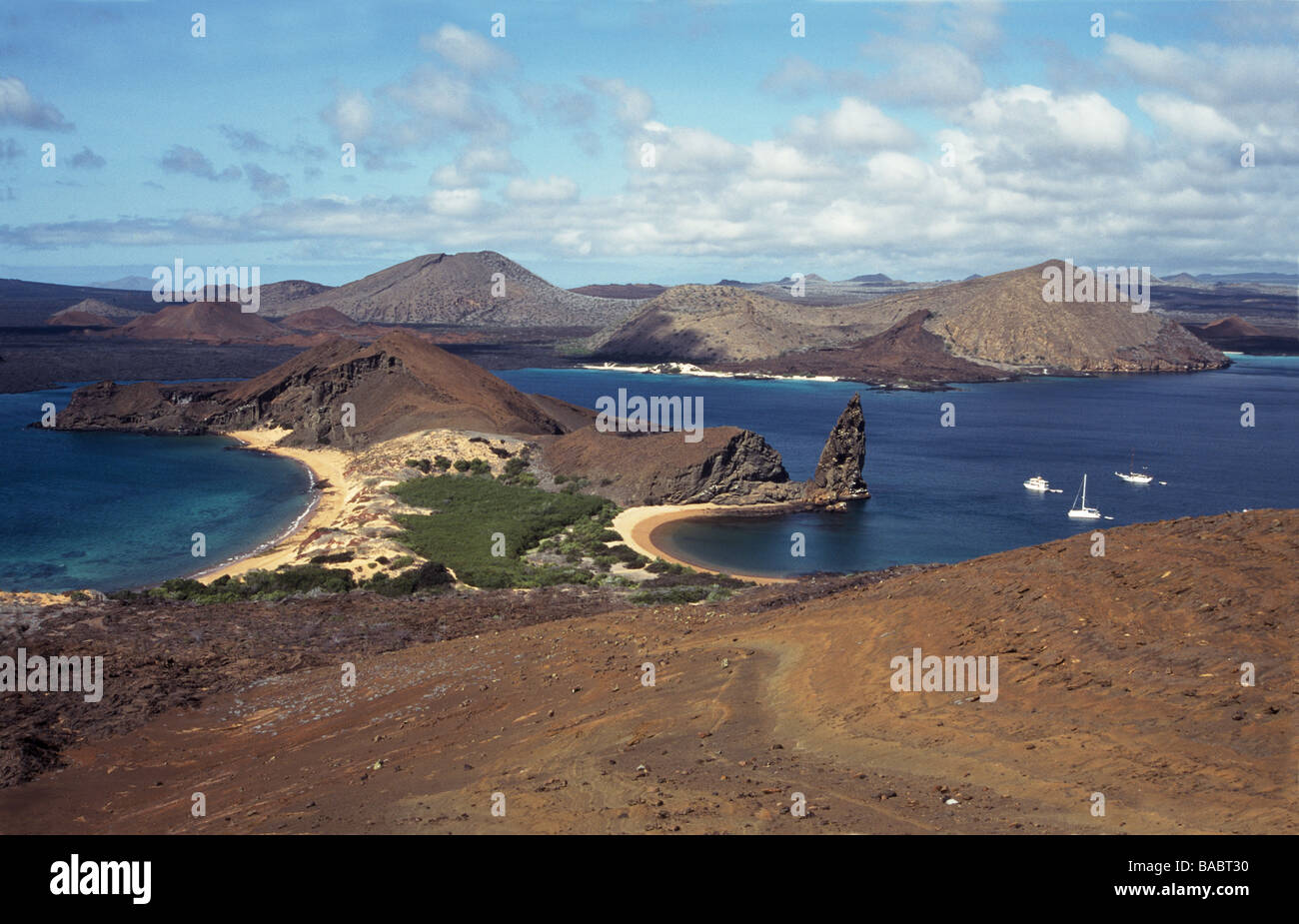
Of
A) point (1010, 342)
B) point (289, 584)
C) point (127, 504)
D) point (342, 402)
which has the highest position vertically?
point (1010, 342)

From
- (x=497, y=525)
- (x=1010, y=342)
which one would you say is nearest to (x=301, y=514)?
(x=497, y=525)

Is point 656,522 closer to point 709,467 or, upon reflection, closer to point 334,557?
point 709,467

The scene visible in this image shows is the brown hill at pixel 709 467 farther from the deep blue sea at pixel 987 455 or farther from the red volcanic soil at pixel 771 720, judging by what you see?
the red volcanic soil at pixel 771 720

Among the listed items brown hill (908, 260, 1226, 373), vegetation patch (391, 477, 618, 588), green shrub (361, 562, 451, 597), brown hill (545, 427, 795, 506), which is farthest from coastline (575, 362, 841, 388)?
green shrub (361, 562, 451, 597)

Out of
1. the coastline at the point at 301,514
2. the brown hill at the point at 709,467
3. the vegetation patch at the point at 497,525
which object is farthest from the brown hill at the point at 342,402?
the vegetation patch at the point at 497,525

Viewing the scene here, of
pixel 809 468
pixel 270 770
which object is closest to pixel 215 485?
pixel 809 468

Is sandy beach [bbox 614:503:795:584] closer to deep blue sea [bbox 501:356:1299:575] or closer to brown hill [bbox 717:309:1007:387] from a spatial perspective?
deep blue sea [bbox 501:356:1299:575]
